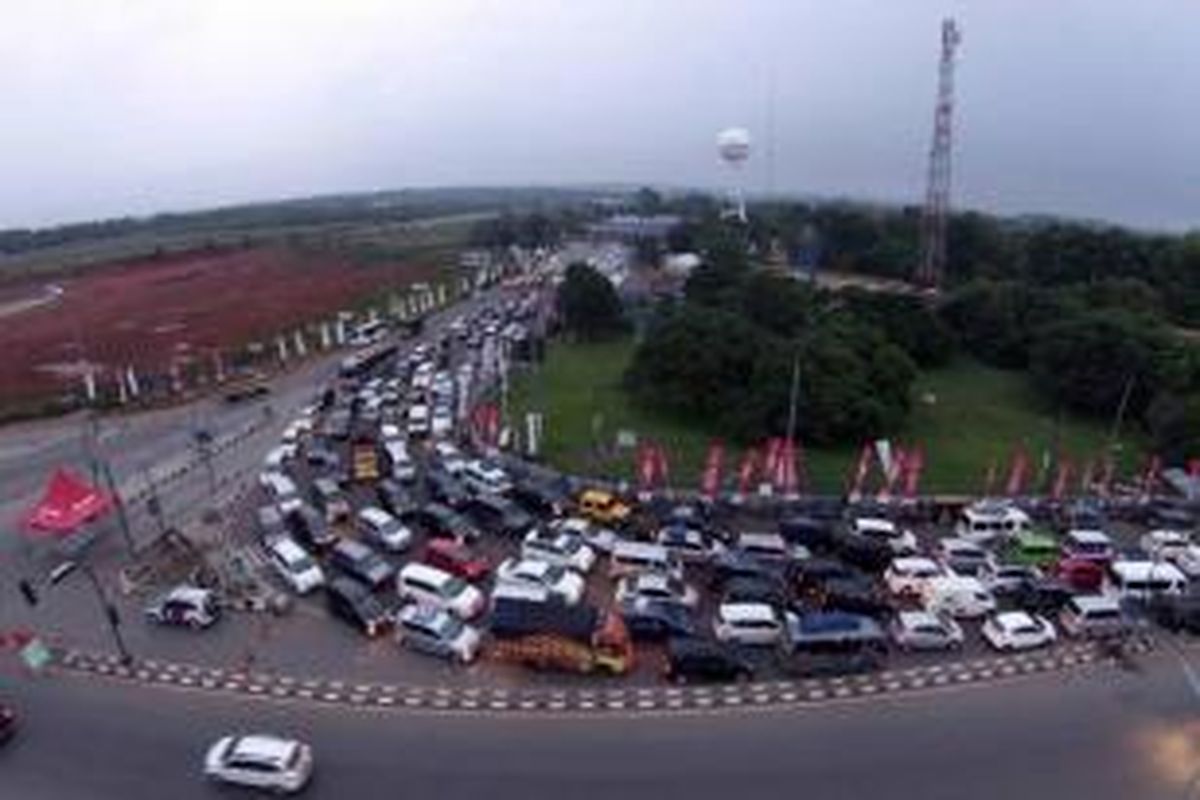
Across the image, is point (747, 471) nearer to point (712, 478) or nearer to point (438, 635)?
point (712, 478)

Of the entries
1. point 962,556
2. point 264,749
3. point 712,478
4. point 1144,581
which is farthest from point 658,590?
point 1144,581

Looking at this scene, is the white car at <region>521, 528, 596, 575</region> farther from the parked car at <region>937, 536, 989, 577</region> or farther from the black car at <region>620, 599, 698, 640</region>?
the parked car at <region>937, 536, 989, 577</region>

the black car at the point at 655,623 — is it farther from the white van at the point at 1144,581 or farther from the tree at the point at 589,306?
the tree at the point at 589,306

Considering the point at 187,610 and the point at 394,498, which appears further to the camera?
the point at 394,498

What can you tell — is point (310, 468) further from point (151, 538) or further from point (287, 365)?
point (287, 365)

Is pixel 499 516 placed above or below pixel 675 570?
above

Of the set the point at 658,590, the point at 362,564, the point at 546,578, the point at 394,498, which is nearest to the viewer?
the point at 658,590

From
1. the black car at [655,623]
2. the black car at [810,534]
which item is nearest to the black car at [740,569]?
the black car at [810,534]
